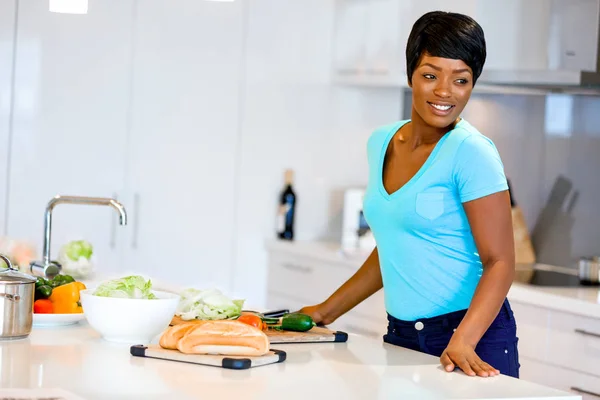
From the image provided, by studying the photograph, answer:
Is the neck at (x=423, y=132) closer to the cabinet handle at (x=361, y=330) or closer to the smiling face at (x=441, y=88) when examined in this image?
the smiling face at (x=441, y=88)

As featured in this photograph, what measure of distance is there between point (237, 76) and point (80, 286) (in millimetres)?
2273

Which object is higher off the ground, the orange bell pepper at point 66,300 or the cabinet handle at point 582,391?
the orange bell pepper at point 66,300

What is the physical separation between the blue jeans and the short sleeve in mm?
298

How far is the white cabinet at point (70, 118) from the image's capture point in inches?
159

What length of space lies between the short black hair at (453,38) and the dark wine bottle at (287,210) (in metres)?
2.50

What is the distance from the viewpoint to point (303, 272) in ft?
14.5

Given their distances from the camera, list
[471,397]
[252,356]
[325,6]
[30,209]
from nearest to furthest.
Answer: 1. [471,397]
2. [252,356]
3. [30,209]
4. [325,6]

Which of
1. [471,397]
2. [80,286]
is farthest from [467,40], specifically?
[80,286]

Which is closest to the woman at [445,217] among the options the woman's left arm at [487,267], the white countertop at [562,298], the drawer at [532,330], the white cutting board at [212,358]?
the woman's left arm at [487,267]

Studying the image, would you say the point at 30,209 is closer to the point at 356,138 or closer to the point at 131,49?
the point at 131,49

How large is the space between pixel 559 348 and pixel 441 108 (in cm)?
138

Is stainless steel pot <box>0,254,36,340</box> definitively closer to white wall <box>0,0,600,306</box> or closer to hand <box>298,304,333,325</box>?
hand <box>298,304,333,325</box>

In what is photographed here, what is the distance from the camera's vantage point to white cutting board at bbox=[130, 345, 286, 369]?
1.80 m

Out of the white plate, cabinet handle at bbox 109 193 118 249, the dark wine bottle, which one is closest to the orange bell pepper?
the white plate
